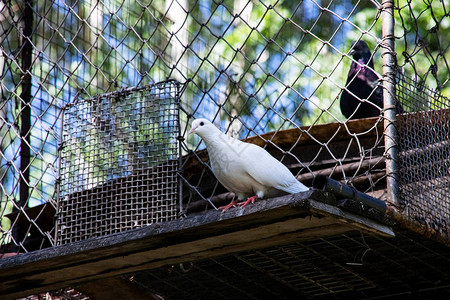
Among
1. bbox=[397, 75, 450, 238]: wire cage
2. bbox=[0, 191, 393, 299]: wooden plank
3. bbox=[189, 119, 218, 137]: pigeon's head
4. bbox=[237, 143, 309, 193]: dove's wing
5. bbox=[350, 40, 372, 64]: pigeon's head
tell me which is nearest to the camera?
bbox=[0, 191, 393, 299]: wooden plank

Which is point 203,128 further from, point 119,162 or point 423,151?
point 423,151

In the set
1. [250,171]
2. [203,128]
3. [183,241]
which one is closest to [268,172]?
[250,171]

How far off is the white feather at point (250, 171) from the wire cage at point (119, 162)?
219 millimetres

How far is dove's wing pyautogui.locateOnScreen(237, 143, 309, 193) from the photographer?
3791mm

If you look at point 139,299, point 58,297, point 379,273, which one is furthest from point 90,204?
point 379,273

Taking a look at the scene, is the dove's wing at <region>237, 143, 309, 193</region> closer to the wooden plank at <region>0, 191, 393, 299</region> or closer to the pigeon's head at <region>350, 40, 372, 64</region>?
the wooden plank at <region>0, 191, 393, 299</region>

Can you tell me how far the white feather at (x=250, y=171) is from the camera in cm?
380

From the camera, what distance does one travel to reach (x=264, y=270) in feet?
14.2

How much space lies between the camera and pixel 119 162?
3971 mm

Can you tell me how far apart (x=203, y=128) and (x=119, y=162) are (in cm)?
46

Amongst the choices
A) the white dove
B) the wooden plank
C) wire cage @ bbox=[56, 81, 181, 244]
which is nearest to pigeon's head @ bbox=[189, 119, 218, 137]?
the white dove

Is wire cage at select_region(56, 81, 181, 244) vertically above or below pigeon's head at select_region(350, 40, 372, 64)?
below

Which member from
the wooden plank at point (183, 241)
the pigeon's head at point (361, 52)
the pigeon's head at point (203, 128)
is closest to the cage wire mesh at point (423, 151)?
the wooden plank at point (183, 241)

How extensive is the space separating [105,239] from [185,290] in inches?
54.7
